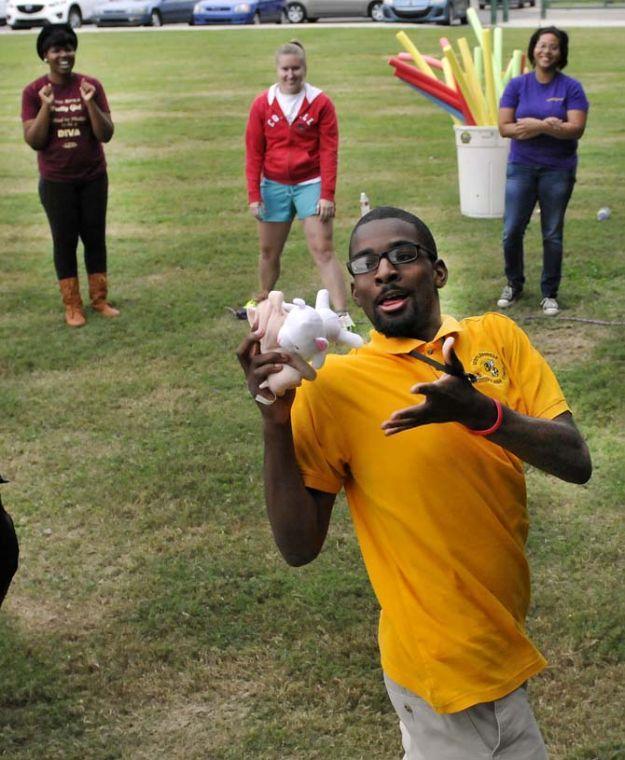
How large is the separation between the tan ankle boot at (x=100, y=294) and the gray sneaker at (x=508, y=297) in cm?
296

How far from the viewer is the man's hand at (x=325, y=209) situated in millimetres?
9008

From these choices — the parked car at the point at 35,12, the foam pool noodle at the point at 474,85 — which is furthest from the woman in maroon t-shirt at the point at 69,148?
the parked car at the point at 35,12

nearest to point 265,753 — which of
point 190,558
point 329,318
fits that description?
point 190,558

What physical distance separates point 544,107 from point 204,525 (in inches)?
173

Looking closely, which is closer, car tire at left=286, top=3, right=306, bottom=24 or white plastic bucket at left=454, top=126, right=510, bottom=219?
white plastic bucket at left=454, top=126, right=510, bottom=219

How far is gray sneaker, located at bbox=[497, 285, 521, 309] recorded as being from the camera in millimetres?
9422

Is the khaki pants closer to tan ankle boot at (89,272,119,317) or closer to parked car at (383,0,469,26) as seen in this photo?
tan ankle boot at (89,272,119,317)

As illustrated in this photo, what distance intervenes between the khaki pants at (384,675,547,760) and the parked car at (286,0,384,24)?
3114 cm

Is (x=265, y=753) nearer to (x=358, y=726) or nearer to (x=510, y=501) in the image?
(x=358, y=726)

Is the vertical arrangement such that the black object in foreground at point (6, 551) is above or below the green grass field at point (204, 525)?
above

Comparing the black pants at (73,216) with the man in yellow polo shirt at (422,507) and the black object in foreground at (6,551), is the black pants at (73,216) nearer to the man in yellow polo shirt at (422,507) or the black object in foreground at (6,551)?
the black object in foreground at (6,551)

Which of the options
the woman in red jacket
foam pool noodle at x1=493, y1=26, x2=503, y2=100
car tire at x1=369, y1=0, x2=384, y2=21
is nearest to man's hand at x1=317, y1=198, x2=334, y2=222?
the woman in red jacket

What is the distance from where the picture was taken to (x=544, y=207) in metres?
9.13

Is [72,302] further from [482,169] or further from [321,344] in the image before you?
[321,344]
